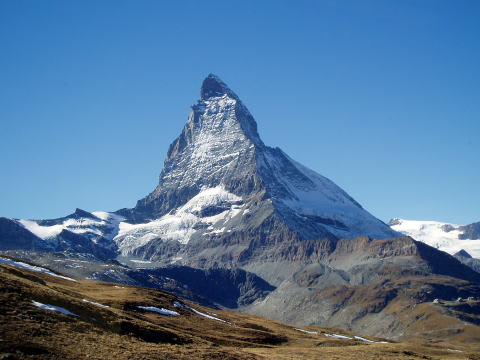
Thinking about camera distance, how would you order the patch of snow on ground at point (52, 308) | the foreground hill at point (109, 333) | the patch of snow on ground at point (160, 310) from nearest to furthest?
the foreground hill at point (109, 333) → the patch of snow on ground at point (52, 308) → the patch of snow on ground at point (160, 310)

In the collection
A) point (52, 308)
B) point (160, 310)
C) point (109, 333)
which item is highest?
point (52, 308)

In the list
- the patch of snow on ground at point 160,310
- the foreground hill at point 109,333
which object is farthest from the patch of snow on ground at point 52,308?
the patch of snow on ground at point 160,310

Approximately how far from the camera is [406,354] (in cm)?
11325

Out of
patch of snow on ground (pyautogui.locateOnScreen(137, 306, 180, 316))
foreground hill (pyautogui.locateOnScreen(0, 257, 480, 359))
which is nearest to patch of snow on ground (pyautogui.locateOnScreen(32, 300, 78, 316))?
foreground hill (pyautogui.locateOnScreen(0, 257, 480, 359))

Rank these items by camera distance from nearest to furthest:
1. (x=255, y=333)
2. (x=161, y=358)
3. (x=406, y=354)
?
(x=161, y=358) < (x=406, y=354) < (x=255, y=333)

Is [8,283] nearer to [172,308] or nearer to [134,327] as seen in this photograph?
[134,327]

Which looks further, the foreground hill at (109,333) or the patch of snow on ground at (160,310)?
the patch of snow on ground at (160,310)

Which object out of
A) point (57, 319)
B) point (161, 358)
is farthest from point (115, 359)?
point (57, 319)

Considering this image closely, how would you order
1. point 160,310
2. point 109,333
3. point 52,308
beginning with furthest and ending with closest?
point 160,310 → point 52,308 → point 109,333

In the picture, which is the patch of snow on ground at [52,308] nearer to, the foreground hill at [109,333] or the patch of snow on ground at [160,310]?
the foreground hill at [109,333]

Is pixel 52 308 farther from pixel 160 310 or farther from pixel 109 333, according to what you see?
pixel 160 310

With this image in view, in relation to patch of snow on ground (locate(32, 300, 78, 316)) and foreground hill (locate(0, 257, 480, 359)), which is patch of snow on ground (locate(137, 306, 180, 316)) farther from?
patch of snow on ground (locate(32, 300, 78, 316))

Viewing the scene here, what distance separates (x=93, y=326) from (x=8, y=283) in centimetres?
1192

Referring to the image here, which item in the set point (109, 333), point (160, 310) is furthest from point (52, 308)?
point (160, 310)
